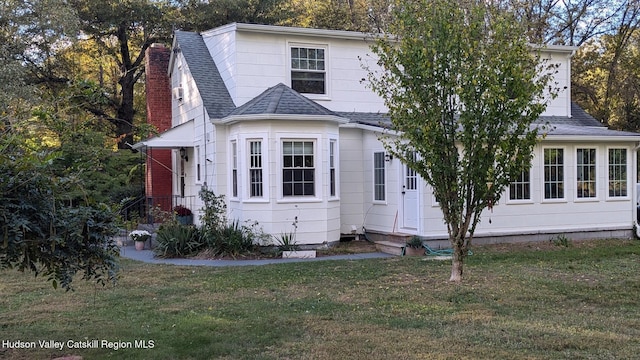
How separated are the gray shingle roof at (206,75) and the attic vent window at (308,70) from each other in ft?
6.21

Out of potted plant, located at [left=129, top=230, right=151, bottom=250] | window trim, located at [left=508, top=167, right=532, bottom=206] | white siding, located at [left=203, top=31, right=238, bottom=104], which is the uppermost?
white siding, located at [left=203, top=31, right=238, bottom=104]

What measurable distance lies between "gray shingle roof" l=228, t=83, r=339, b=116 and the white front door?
2.28 m

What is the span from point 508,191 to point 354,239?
4015 mm

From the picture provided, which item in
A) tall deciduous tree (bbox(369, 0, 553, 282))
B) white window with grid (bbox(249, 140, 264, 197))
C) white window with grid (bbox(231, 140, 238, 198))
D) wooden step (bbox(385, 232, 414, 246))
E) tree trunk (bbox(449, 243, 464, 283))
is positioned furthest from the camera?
white window with grid (bbox(231, 140, 238, 198))

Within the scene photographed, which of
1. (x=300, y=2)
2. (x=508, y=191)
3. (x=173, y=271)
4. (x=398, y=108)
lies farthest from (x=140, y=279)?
(x=300, y=2)

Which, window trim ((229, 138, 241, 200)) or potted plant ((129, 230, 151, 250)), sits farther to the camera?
potted plant ((129, 230, 151, 250))

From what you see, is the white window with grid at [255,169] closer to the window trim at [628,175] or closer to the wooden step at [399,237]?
the wooden step at [399,237]

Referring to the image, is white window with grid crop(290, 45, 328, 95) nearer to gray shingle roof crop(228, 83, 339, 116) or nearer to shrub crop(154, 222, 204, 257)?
gray shingle roof crop(228, 83, 339, 116)

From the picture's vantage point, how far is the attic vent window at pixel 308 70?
50.5ft

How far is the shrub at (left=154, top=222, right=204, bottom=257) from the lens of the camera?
12656 mm

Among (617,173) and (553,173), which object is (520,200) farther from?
(617,173)

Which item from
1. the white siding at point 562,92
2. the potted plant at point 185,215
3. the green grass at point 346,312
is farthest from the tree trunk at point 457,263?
the white siding at point 562,92

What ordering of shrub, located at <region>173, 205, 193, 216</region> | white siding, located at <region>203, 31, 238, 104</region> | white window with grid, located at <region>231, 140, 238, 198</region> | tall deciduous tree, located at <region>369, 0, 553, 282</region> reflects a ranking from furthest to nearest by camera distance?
shrub, located at <region>173, 205, 193, 216</region> < white siding, located at <region>203, 31, 238, 104</region> < white window with grid, located at <region>231, 140, 238, 198</region> < tall deciduous tree, located at <region>369, 0, 553, 282</region>

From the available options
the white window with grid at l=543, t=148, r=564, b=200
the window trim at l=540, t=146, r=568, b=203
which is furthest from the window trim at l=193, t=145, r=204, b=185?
the white window with grid at l=543, t=148, r=564, b=200
